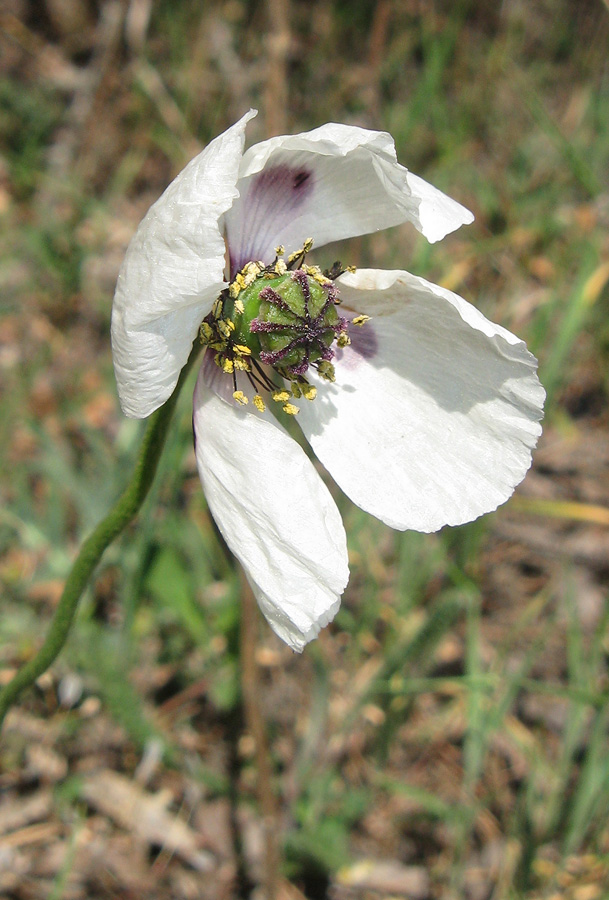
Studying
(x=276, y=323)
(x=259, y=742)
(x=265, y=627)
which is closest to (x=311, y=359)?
(x=276, y=323)

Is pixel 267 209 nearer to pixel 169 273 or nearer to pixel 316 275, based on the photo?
pixel 316 275

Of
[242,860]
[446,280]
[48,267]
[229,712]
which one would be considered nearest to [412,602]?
[229,712]

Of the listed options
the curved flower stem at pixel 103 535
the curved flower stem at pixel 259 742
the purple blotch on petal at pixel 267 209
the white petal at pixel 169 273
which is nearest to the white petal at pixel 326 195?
the purple blotch on petal at pixel 267 209

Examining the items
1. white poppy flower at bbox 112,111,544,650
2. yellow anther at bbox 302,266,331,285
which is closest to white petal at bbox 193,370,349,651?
white poppy flower at bbox 112,111,544,650

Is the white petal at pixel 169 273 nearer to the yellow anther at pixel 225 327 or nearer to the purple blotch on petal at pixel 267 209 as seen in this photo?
the yellow anther at pixel 225 327

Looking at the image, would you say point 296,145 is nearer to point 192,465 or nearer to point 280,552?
point 280,552
